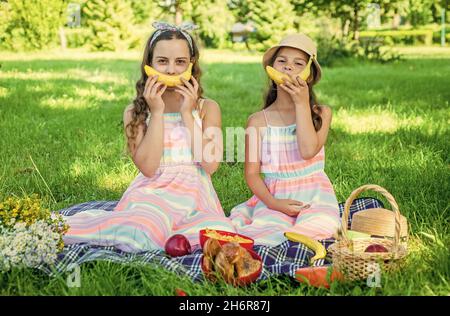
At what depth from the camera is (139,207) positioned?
343 centimetres

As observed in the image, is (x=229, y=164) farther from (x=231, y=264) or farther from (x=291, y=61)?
(x=231, y=264)

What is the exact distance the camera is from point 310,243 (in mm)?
3102

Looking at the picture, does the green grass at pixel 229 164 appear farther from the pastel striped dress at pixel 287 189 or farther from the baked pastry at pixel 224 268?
the pastel striped dress at pixel 287 189

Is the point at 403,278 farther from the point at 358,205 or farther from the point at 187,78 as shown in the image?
the point at 187,78

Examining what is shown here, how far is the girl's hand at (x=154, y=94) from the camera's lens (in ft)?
11.3

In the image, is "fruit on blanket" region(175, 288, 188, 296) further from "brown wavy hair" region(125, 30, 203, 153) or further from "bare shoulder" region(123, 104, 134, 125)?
"bare shoulder" region(123, 104, 134, 125)

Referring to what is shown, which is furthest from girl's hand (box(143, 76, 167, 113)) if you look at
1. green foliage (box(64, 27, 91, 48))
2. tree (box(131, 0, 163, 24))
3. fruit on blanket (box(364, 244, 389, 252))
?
tree (box(131, 0, 163, 24))

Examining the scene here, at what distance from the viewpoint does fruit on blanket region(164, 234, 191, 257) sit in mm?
3094

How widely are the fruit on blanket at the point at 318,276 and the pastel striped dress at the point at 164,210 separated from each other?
0.74 m

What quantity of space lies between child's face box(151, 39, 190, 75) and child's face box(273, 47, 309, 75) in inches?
21.8

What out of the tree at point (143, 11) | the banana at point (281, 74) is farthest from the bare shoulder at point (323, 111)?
the tree at point (143, 11)

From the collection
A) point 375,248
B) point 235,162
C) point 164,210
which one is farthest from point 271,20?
point 375,248
